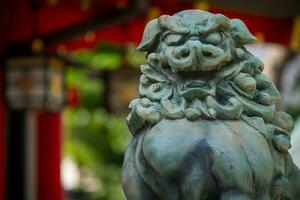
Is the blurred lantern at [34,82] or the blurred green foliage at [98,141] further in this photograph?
the blurred green foliage at [98,141]

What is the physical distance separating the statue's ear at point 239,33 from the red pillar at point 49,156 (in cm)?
564

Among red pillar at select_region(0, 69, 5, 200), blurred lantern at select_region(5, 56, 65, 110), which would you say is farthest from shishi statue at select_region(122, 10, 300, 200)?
red pillar at select_region(0, 69, 5, 200)

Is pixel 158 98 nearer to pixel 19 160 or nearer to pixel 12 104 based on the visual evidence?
pixel 12 104

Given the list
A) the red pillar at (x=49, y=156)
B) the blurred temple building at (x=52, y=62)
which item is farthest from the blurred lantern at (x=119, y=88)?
the red pillar at (x=49, y=156)

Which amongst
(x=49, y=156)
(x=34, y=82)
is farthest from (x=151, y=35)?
(x=49, y=156)

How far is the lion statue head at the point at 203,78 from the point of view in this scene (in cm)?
193

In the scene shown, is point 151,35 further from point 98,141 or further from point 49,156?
point 98,141

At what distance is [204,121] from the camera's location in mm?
1922

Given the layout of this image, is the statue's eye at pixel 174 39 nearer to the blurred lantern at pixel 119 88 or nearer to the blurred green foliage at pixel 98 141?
the blurred lantern at pixel 119 88

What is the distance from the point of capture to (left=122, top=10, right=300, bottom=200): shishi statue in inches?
74.3

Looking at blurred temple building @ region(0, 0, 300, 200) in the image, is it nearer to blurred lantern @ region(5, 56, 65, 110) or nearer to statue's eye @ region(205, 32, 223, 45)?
blurred lantern @ region(5, 56, 65, 110)

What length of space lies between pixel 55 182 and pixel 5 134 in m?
1.02

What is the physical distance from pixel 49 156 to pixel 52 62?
2.03m

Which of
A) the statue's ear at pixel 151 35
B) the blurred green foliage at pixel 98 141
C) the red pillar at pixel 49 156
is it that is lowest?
the blurred green foliage at pixel 98 141
